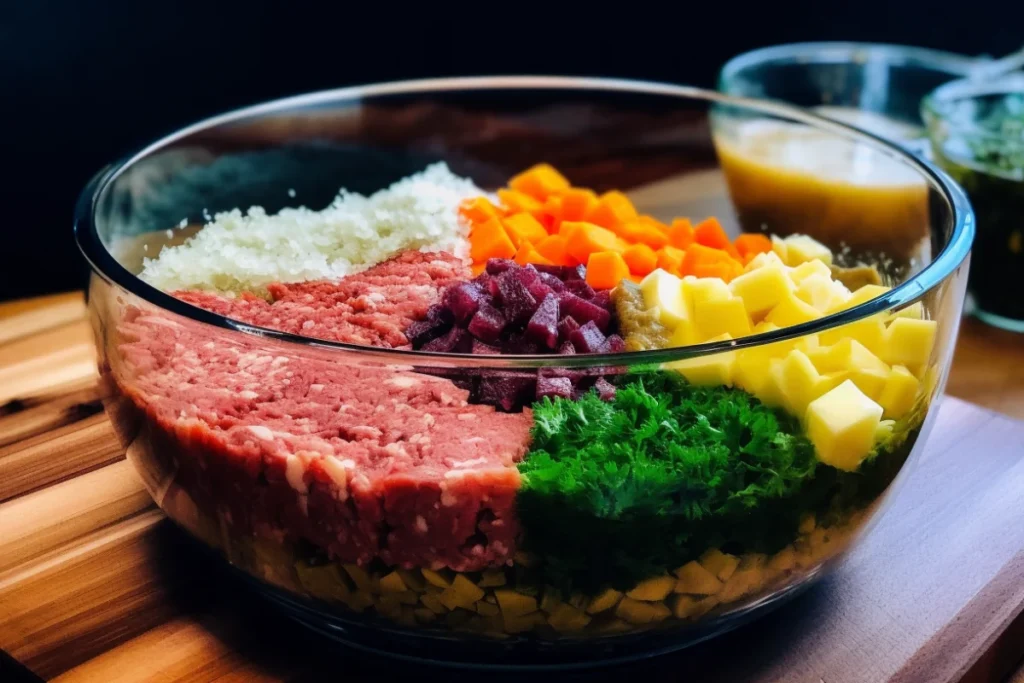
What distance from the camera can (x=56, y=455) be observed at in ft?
4.24

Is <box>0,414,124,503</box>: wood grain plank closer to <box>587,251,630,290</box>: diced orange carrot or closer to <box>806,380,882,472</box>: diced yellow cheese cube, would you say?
<box>587,251,630,290</box>: diced orange carrot

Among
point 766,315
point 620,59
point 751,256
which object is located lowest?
point 620,59

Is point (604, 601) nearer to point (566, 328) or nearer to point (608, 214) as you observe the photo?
point (566, 328)

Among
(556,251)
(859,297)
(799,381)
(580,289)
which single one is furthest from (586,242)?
(799,381)

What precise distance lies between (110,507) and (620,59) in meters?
2.14

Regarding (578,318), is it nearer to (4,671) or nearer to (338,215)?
(338,215)

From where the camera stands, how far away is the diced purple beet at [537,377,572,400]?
843mm

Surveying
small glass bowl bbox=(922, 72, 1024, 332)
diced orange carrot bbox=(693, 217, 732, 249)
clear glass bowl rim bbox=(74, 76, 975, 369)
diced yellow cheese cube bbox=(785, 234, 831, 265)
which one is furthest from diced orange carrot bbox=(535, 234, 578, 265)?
small glass bowl bbox=(922, 72, 1024, 332)

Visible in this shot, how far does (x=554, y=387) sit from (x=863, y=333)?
0.95 ft

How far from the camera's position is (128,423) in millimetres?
1025

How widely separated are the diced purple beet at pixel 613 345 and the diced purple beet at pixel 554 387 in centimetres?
23

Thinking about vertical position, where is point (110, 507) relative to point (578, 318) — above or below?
below

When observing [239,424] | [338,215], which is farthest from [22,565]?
[338,215]

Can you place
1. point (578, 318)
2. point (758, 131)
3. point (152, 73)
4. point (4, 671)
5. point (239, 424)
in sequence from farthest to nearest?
1. point (152, 73)
2. point (758, 131)
3. point (578, 318)
4. point (4, 671)
5. point (239, 424)
